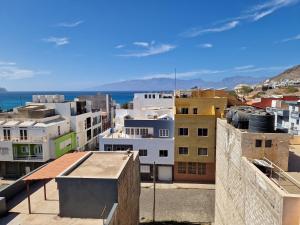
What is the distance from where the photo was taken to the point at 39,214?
1167cm

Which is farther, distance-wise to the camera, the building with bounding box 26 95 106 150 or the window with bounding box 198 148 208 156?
the building with bounding box 26 95 106 150

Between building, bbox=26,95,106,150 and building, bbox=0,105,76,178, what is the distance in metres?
4.72

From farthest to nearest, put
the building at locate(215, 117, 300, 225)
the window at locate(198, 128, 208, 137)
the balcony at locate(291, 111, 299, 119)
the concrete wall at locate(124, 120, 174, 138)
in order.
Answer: the balcony at locate(291, 111, 299, 119) → the concrete wall at locate(124, 120, 174, 138) → the window at locate(198, 128, 208, 137) → the building at locate(215, 117, 300, 225)

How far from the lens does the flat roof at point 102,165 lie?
12.2 m

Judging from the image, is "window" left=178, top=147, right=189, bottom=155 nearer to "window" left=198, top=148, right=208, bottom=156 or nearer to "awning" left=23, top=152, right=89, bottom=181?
"window" left=198, top=148, right=208, bottom=156

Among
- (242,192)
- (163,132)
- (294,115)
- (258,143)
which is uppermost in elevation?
(258,143)

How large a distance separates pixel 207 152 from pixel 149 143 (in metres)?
7.68

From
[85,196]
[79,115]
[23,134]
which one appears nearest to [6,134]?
[23,134]

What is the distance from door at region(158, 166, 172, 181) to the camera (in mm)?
33469

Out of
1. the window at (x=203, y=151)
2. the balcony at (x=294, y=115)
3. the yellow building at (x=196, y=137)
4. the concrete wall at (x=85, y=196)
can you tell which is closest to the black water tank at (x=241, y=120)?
the concrete wall at (x=85, y=196)

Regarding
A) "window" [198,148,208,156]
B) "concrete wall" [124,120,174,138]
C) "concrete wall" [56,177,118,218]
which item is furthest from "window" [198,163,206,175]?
"concrete wall" [56,177,118,218]

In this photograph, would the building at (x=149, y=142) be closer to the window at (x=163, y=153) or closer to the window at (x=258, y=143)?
the window at (x=163, y=153)

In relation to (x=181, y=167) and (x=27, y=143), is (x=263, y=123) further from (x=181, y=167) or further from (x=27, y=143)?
(x=27, y=143)

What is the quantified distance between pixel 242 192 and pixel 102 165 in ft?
27.7
